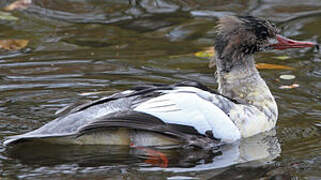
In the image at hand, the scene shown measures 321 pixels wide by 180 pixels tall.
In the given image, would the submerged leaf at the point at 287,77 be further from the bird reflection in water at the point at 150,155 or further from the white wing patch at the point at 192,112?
the white wing patch at the point at 192,112

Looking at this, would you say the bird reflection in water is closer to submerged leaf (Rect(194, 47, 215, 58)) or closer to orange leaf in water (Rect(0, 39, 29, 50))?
submerged leaf (Rect(194, 47, 215, 58))

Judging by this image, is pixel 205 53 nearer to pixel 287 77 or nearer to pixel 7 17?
pixel 287 77

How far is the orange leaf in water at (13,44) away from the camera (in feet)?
31.4

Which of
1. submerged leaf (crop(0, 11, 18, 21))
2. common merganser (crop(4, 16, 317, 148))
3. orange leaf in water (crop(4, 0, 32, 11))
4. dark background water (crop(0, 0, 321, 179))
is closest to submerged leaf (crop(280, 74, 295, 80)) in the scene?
dark background water (crop(0, 0, 321, 179))

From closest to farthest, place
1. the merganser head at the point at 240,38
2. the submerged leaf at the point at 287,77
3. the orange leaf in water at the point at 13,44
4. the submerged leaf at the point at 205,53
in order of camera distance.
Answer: the merganser head at the point at 240,38, the submerged leaf at the point at 287,77, the submerged leaf at the point at 205,53, the orange leaf in water at the point at 13,44

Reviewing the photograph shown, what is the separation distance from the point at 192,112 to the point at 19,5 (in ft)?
19.3

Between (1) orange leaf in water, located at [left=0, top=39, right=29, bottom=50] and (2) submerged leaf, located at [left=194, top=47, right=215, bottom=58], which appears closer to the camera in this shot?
(2) submerged leaf, located at [left=194, top=47, right=215, bottom=58]

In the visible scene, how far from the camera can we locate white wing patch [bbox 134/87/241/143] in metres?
6.32

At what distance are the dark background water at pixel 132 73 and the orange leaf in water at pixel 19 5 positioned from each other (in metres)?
0.09

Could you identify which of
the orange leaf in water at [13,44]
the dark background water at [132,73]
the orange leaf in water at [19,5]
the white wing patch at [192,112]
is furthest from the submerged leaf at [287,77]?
the orange leaf in water at [19,5]

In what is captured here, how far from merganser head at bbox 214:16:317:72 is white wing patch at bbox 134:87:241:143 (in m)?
0.83

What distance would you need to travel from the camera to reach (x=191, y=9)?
11344mm

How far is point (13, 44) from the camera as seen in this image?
9703 mm

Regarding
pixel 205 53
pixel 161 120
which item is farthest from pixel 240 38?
pixel 205 53
